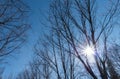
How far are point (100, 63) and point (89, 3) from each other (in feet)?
11.5

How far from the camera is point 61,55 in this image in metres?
17.6

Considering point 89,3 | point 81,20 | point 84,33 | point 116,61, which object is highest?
point 116,61

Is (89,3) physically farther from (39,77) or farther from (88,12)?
(39,77)

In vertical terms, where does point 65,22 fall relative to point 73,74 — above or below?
above

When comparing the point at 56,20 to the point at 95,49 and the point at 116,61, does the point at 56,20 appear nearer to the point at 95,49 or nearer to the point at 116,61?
the point at 95,49

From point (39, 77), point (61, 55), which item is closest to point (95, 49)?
point (61, 55)

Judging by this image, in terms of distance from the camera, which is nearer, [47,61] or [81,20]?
[81,20]

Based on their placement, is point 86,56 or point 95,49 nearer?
point 95,49

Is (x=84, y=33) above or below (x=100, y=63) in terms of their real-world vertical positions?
above

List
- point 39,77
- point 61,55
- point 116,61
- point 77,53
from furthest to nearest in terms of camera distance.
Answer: point 116,61 → point 39,77 → point 61,55 → point 77,53

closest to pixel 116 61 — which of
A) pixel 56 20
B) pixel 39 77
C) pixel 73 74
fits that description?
pixel 39 77

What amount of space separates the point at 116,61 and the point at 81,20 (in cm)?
2929

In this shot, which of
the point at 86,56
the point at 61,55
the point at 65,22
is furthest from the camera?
the point at 61,55

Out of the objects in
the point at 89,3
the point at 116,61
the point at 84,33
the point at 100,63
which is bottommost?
the point at 100,63
